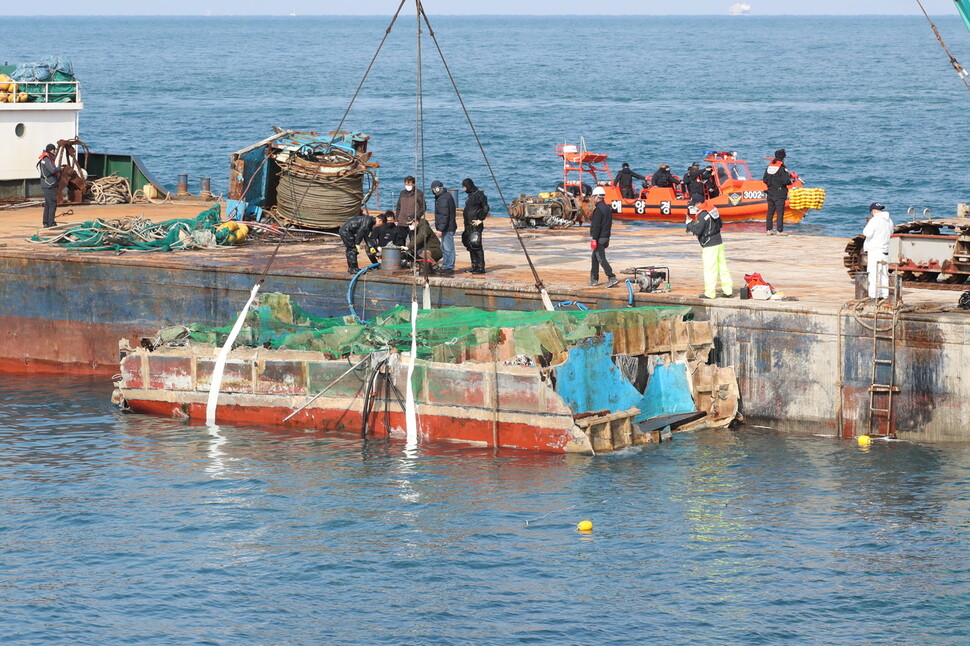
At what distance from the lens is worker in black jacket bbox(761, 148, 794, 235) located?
2914 cm

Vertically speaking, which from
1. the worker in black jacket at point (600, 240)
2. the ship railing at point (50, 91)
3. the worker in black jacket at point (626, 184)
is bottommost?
the worker in black jacket at point (600, 240)

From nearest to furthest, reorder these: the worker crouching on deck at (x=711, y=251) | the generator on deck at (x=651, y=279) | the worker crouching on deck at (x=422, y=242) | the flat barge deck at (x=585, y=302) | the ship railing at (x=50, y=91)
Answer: the flat barge deck at (x=585, y=302) < the worker crouching on deck at (x=711, y=251) < the generator on deck at (x=651, y=279) < the worker crouching on deck at (x=422, y=242) < the ship railing at (x=50, y=91)

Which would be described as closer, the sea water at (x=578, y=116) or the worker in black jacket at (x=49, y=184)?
the worker in black jacket at (x=49, y=184)

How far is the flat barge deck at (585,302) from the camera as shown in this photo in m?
19.0

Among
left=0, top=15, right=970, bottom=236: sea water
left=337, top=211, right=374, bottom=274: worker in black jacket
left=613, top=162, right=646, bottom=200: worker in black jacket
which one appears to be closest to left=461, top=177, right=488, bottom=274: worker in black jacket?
left=337, top=211, right=374, bottom=274: worker in black jacket

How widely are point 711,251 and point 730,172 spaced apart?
15.8 meters

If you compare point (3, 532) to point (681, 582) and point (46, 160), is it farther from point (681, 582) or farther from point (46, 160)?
point (46, 160)

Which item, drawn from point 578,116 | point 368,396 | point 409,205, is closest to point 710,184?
point 409,205

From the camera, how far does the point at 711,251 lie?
20406 millimetres

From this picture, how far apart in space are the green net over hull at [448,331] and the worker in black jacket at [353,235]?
175 cm

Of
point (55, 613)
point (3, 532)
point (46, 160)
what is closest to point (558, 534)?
point (55, 613)

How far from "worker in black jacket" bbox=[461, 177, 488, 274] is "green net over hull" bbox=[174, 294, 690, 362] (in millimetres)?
1602

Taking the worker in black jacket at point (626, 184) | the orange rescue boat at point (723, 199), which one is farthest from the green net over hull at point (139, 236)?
the worker in black jacket at point (626, 184)

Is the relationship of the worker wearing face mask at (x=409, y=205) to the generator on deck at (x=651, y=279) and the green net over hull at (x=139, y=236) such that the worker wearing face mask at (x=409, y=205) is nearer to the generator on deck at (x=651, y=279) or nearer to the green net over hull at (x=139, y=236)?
the generator on deck at (x=651, y=279)
